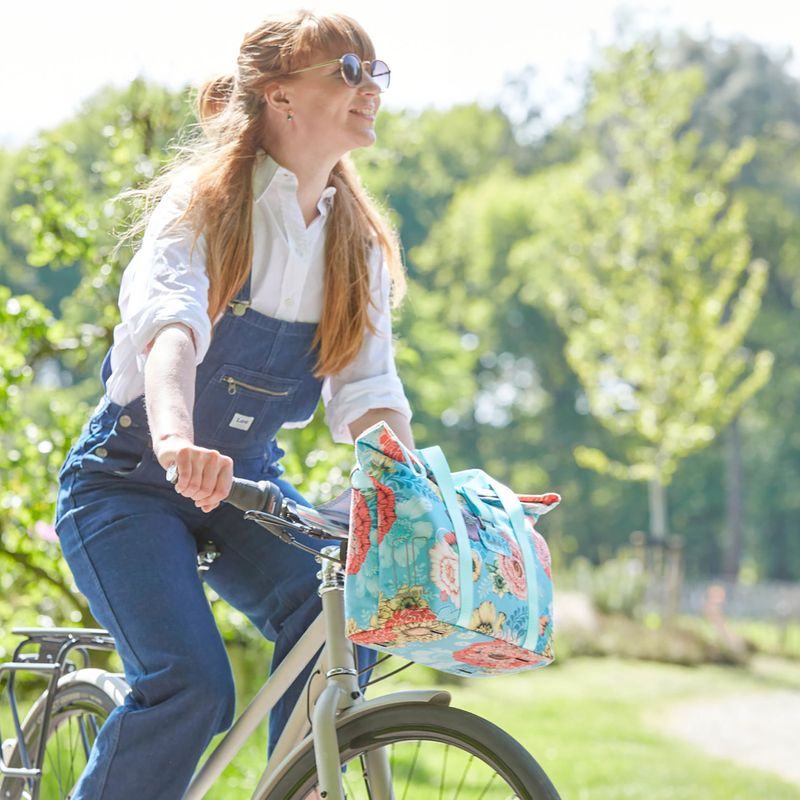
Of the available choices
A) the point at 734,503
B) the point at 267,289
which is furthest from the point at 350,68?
the point at 734,503

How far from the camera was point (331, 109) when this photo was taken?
2426 mm

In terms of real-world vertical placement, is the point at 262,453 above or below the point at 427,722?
above

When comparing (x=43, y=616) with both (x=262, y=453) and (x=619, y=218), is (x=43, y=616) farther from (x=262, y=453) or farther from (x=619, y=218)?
(x=619, y=218)

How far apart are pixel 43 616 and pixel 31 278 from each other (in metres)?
35.0

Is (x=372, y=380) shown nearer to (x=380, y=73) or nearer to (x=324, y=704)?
(x=380, y=73)

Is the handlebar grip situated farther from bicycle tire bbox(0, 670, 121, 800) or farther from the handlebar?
bicycle tire bbox(0, 670, 121, 800)

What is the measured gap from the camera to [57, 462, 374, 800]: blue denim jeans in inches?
87.8

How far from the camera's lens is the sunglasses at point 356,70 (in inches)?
94.3

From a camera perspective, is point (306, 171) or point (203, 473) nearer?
point (203, 473)

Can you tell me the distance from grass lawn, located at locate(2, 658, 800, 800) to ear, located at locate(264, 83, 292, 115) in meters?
3.15

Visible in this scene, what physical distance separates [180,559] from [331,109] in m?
0.82

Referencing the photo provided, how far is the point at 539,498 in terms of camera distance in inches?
83.7

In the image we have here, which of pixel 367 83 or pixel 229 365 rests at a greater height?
pixel 367 83

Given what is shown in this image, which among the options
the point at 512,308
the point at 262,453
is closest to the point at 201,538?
the point at 262,453
